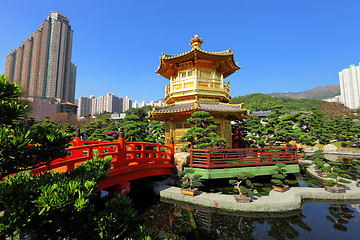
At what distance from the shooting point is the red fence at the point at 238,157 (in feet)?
29.9

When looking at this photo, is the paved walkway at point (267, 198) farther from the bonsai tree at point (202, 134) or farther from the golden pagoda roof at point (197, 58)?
the golden pagoda roof at point (197, 58)

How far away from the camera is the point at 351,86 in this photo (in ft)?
246

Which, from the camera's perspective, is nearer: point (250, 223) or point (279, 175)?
point (250, 223)

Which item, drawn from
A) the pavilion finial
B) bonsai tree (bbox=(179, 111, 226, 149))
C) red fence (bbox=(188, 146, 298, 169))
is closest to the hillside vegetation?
the pavilion finial

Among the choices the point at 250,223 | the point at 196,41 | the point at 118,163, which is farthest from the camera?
the point at 196,41

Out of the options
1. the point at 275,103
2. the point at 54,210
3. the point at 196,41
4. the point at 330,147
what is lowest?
the point at 330,147

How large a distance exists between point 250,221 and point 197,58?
11472 mm

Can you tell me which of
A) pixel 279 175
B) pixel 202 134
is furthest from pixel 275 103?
pixel 279 175

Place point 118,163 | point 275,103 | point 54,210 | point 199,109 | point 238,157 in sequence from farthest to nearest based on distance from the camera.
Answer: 1. point 275,103
2. point 199,109
3. point 238,157
4. point 118,163
5. point 54,210

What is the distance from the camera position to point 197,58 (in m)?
13.2

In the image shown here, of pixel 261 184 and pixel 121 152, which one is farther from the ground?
pixel 121 152

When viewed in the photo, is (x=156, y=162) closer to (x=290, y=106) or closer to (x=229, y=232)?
(x=229, y=232)

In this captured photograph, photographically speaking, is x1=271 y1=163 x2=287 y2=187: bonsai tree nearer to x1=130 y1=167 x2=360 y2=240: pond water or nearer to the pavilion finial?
x1=130 y1=167 x2=360 y2=240: pond water

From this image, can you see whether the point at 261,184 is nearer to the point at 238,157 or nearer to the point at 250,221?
the point at 238,157
